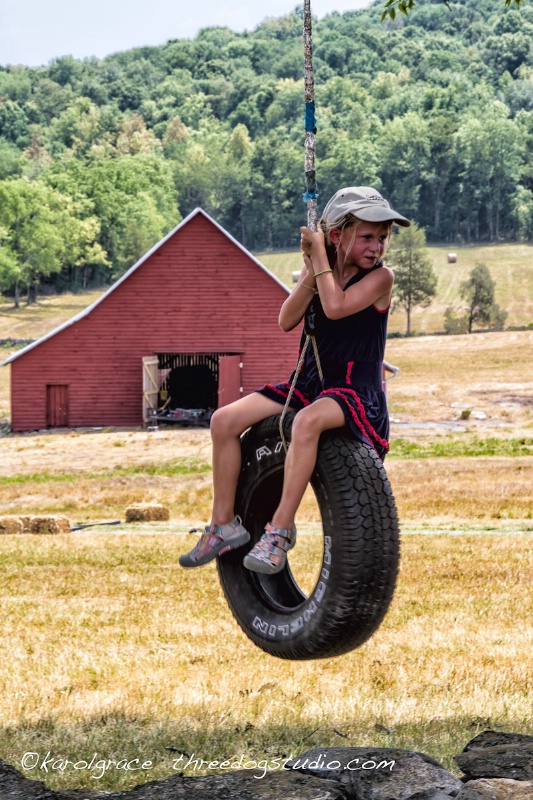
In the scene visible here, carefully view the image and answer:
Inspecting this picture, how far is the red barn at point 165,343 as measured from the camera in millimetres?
42312

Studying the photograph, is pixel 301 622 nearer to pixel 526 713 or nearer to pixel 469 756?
pixel 469 756

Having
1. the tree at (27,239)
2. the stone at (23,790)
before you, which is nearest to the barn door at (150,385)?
the stone at (23,790)

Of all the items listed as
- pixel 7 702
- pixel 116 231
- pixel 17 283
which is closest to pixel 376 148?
pixel 116 231

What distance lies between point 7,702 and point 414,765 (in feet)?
11.8

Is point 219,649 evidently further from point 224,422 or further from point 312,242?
point 312,242

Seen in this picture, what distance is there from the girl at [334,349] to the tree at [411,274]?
274ft

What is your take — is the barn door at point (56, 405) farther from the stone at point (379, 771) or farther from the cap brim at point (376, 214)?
the cap brim at point (376, 214)

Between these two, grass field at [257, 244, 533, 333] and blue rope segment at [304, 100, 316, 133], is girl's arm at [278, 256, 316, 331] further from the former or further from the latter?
grass field at [257, 244, 533, 333]

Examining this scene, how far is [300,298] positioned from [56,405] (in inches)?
1560

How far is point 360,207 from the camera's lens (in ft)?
16.9

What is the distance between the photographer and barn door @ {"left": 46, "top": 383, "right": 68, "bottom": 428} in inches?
1726

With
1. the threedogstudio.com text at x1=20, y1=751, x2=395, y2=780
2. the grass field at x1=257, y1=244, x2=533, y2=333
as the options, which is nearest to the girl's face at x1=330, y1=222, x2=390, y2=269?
the threedogstudio.com text at x1=20, y1=751, x2=395, y2=780

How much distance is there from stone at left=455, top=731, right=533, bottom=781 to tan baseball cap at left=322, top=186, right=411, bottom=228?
2.78 meters

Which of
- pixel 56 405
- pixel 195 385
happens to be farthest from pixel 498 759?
pixel 56 405
